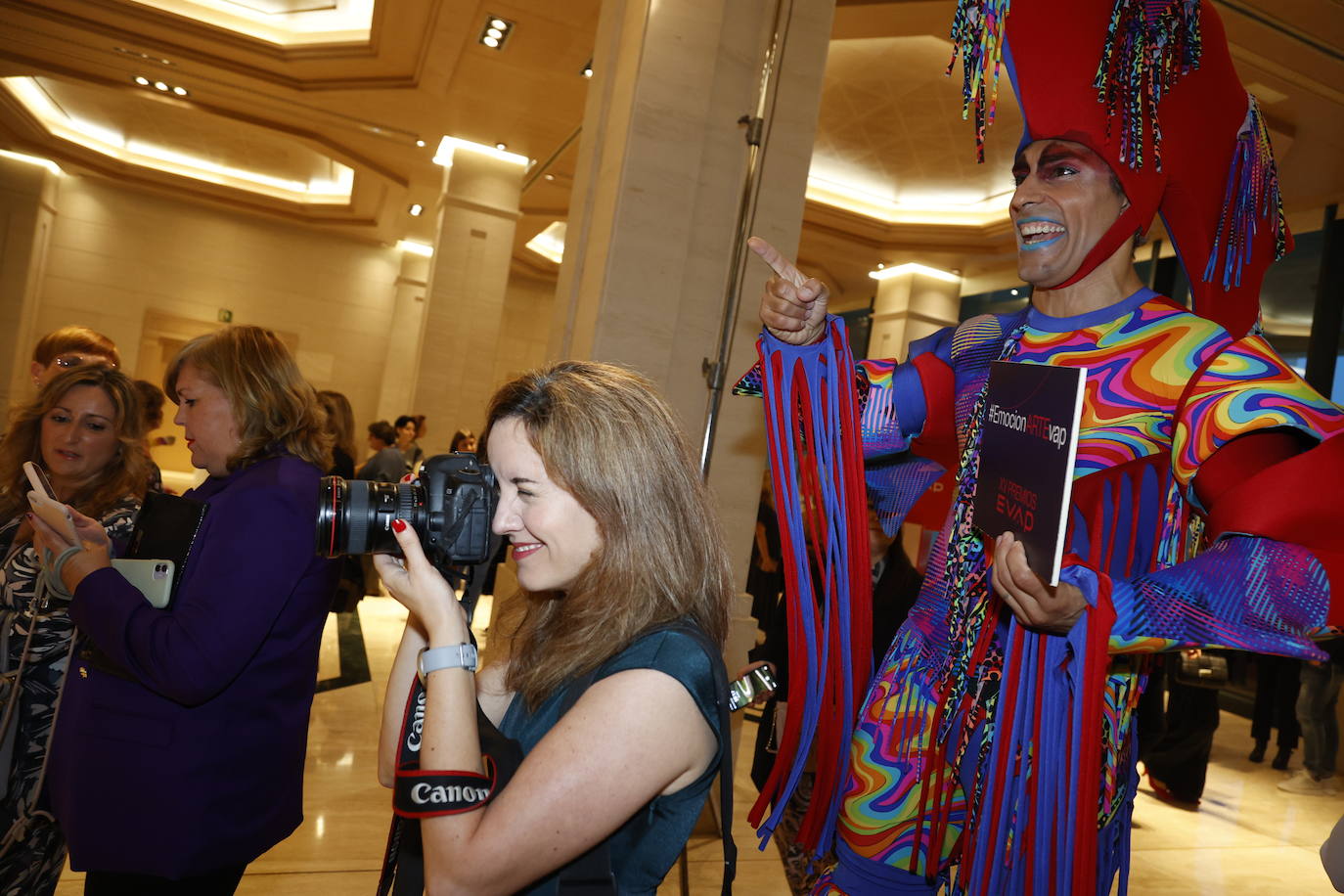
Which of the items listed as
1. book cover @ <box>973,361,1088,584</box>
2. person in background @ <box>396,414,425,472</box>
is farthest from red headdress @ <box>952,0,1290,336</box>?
person in background @ <box>396,414,425,472</box>

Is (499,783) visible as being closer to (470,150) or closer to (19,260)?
(470,150)

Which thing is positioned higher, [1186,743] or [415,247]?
[415,247]

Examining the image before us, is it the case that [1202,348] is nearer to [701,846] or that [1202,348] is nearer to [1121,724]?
[1121,724]

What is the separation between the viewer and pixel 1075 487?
1522mm

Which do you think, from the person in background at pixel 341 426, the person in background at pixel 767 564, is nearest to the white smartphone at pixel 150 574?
the person in background at pixel 341 426

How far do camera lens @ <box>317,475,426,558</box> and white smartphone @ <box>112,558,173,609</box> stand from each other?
0.69m

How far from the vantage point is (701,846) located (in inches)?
143

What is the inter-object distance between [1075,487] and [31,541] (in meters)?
2.21

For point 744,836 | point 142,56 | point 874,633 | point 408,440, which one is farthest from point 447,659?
point 142,56

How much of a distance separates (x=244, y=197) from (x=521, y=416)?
55.1ft

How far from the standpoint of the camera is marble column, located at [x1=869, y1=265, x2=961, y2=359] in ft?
40.3

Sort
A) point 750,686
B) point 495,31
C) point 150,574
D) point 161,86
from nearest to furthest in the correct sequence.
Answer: point 750,686
point 150,574
point 495,31
point 161,86

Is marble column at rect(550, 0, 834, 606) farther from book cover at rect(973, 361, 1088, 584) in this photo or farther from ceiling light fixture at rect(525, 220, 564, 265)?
ceiling light fixture at rect(525, 220, 564, 265)

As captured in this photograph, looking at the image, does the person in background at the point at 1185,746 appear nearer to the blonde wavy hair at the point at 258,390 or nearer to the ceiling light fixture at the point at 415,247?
the blonde wavy hair at the point at 258,390
